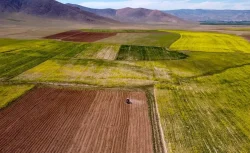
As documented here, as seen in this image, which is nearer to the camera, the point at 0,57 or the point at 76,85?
the point at 76,85

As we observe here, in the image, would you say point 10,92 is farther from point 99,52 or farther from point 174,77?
point 99,52

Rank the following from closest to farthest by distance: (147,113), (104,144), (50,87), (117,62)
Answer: (104,144)
(147,113)
(50,87)
(117,62)

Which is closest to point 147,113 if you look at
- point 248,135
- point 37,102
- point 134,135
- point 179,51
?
point 134,135

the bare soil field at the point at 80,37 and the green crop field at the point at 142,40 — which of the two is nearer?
the green crop field at the point at 142,40

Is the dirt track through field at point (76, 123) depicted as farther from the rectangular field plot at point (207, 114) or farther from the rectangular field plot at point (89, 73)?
the rectangular field plot at point (89, 73)

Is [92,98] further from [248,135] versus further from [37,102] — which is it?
[248,135]

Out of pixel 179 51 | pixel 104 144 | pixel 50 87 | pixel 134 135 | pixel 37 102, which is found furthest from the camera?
pixel 179 51

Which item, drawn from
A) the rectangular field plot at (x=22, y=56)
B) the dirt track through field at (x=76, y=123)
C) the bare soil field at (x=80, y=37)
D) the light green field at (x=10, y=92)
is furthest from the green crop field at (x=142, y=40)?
the light green field at (x=10, y=92)

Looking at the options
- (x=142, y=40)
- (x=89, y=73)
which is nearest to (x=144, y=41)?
(x=142, y=40)
